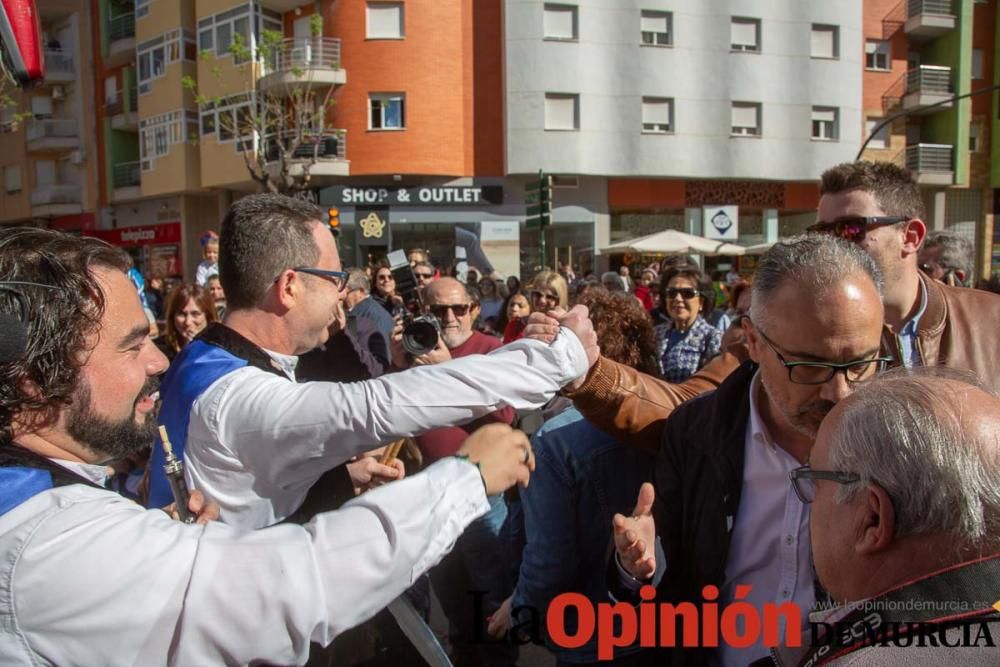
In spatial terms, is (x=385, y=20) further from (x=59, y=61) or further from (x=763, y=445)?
(x=763, y=445)

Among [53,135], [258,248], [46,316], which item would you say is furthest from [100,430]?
[53,135]

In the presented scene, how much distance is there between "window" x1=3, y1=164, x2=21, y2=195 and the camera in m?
32.5

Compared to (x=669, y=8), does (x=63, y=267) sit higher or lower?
lower

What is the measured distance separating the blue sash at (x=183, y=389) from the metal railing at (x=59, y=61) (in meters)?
35.4

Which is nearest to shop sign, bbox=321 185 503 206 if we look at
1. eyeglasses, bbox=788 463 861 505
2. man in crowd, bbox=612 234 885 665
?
man in crowd, bbox=612 234 885 665

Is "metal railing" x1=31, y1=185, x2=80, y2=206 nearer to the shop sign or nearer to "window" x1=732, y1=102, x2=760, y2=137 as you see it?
the shop sign

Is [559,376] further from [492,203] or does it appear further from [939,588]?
[492,203]

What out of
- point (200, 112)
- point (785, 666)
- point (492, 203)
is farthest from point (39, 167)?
point (785, 666)

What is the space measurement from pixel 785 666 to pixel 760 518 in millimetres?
516

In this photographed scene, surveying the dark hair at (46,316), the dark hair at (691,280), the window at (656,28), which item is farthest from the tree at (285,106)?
the dark hair at (46,316)

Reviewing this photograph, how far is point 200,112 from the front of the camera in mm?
25906

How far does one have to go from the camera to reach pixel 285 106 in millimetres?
23422

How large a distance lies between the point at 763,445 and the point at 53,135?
119 feet

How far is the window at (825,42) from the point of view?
25.2 m
